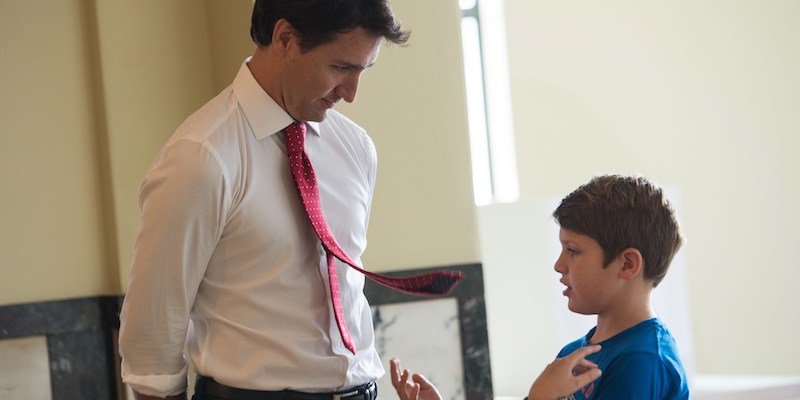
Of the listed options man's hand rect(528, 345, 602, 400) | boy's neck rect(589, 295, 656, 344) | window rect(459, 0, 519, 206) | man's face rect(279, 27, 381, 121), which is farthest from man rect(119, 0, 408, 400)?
window rect(459, 0, 519, 206)

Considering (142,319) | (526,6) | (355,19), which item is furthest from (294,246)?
(526,6)

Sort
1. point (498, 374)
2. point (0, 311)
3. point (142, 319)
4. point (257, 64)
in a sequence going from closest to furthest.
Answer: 1. point (142, 319)
2. point (257, 64)
3. point (0, 311)
4. point (498, 374)

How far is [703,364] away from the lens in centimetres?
525

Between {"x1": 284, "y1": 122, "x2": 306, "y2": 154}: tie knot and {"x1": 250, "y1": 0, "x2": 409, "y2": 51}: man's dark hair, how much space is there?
5.4 inches

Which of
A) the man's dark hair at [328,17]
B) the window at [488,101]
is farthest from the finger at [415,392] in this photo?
the window at [488,101]

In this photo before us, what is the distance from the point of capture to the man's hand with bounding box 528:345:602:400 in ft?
5.21

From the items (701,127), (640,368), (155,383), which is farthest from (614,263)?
(701,127)

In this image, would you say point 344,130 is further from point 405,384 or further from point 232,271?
point 405,384

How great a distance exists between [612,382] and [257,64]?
0.82 metres

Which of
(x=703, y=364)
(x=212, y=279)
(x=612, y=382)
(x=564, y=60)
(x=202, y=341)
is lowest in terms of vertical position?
(x=703, y=364)

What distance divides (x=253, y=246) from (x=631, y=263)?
67 cm

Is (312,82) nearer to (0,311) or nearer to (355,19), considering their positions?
(355,19)

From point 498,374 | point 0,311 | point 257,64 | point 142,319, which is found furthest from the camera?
point 498,374

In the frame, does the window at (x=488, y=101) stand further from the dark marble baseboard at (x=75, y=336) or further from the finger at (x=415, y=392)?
the finger at (x=415, y=392)
